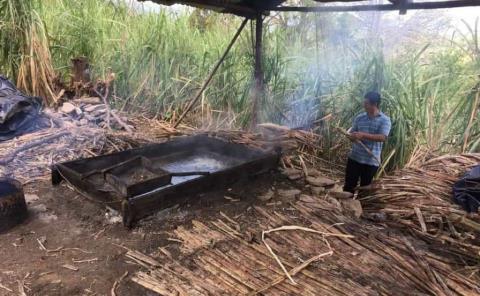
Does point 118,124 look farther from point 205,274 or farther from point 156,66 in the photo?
point 205,274

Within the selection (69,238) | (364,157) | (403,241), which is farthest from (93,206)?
(364,157)

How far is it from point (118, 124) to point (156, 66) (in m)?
1.92

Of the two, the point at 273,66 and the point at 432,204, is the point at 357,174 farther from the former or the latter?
the point at 273,66

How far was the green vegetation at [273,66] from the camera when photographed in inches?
215

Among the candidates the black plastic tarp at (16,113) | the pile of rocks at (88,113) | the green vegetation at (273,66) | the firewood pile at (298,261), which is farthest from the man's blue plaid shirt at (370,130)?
the black plastic tarp at (16,113)

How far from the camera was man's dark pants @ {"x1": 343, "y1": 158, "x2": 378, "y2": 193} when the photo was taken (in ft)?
16.0

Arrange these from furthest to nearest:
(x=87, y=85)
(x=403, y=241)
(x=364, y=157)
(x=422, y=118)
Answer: (x=87, y=85) → (x=422, y=118) → (x=364, y=157) → (x=403, y=241)

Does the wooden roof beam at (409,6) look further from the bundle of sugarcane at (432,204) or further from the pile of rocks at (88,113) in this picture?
the pile of rocks at (88,113)

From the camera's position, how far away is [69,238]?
3199 millimetres

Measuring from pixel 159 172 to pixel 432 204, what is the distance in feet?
9.34

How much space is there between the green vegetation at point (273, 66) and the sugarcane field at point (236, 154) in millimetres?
35

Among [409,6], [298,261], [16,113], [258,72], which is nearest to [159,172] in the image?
[298,261]

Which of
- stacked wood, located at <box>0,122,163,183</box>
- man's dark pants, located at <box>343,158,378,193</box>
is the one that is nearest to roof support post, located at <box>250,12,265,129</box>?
stacked wood, located at <box>0,122,163,183</box>

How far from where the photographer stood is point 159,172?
12.5 feet
